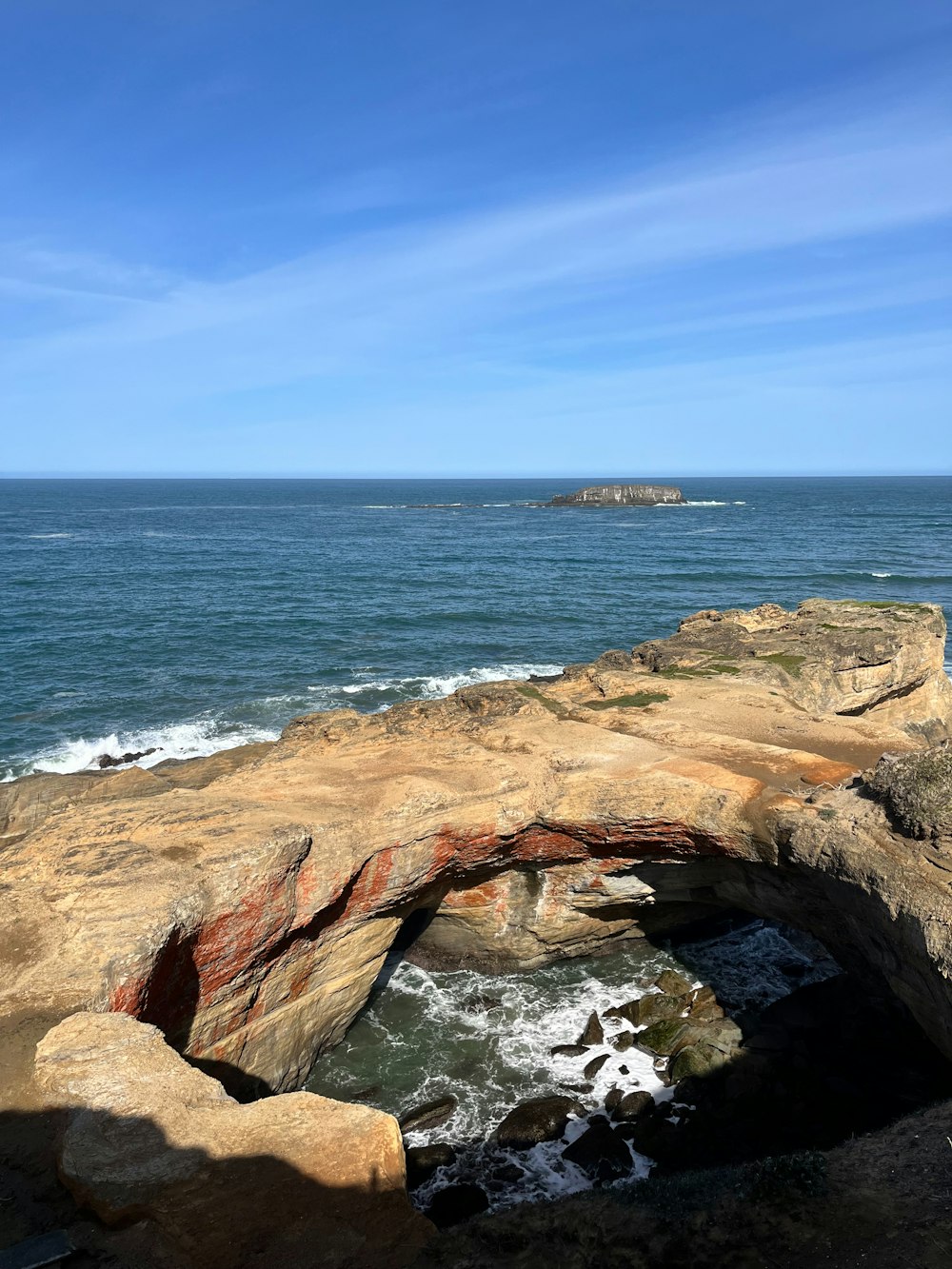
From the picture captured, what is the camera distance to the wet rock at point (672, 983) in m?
17.5

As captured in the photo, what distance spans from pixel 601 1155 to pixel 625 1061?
7.88 feet

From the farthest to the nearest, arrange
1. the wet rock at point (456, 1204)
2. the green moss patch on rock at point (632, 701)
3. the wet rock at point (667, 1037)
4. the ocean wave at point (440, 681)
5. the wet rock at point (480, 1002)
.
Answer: the ocean wave at point (440, 681) → the green moss patch on rock at point (632, 701) → the wet rock at point (480, 1002) → the wet rock at point (667, 1037) → the wet rock at point (456, 1204)

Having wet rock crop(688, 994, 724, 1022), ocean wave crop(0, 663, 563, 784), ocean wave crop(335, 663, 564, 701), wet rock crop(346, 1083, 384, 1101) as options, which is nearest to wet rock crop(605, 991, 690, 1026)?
wet rock crop(688, 994, 724, 1022)

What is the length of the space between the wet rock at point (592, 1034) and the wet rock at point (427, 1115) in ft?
9.77

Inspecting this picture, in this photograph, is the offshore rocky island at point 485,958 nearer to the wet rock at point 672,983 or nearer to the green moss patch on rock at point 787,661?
the wet rock at point 672,983

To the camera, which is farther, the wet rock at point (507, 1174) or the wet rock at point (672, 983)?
the wet rock at point (672, 983)

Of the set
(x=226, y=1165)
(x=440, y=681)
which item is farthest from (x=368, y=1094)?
(x=440, y=681)

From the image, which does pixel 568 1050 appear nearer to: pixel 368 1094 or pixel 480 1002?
pixel 480 1002

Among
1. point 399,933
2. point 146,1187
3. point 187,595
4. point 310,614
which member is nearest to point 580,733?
point 399,933

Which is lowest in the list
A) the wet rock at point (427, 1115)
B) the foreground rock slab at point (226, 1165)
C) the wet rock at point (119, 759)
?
the wet rock at point (427, 1115)

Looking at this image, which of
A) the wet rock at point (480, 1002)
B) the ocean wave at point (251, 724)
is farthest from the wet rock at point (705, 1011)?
the ocean wave at point (251, 724)

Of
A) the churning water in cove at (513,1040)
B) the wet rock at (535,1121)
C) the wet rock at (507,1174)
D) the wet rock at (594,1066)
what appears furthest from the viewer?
the wet rock at (594,1066)

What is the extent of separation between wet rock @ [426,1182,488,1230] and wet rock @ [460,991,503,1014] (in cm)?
436

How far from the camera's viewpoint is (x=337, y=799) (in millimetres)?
15602
